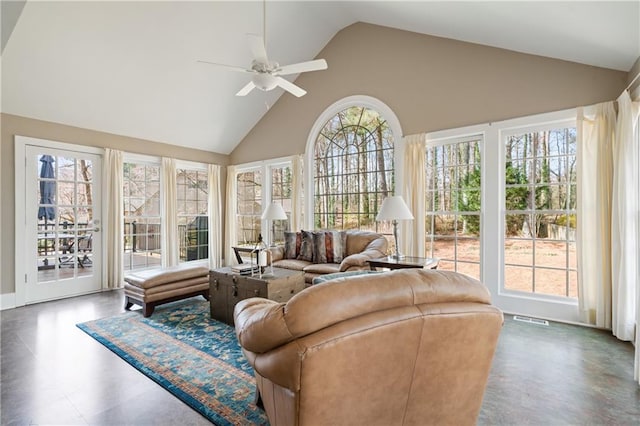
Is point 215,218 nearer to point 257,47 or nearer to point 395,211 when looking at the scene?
point 395,211

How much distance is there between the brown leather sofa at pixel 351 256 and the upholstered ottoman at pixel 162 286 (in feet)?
3.62

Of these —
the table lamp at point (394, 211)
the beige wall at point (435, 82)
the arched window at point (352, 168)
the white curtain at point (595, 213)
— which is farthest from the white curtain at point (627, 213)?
the arched window at point (352, 168)

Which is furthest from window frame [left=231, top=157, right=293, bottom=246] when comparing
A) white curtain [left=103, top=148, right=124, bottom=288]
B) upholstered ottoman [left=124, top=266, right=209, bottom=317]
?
white curtain [left=103, top=148, right=124, bottom=288]

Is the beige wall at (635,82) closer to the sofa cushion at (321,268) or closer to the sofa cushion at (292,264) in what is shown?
the sofa cushion at (321,268)

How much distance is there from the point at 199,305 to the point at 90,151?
3.16m

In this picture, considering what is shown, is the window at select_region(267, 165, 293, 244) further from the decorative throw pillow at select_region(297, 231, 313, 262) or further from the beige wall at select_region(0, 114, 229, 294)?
the beige wall at select_region(0, 114, 229, 294)

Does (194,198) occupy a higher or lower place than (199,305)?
higher

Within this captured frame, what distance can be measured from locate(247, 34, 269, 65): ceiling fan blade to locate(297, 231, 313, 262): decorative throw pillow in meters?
2.60

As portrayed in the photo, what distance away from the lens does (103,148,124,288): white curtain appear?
508 centimetres

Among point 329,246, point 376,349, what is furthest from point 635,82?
point 329,246

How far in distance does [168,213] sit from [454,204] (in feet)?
16.6

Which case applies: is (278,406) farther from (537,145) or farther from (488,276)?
(537,145)

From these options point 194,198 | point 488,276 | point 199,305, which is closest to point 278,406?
point 199,305

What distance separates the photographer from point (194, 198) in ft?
21.9
